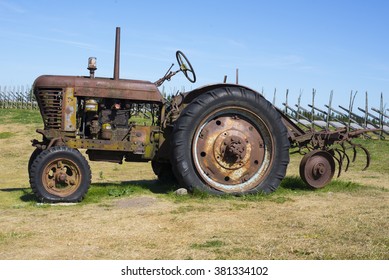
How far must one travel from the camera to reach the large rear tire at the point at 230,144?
835cm

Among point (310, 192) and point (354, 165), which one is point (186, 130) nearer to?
point (310, 192)

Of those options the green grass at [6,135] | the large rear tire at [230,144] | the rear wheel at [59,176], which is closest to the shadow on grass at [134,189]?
the rear wheel at [59,176]

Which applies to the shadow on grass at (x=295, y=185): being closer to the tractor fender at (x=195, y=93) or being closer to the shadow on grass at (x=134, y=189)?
the shadow on grass at (x=134, y=189)

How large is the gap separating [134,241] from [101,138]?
11.4 feet

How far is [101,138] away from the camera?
8.62m

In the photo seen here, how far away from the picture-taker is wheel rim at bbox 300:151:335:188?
30.3 ft

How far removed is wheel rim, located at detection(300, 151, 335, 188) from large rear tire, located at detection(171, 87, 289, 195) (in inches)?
25.2

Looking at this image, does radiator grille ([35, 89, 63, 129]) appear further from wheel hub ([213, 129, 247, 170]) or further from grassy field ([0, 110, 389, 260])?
wheel hub ([213, 129, 247, 170])

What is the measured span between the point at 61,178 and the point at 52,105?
134cm

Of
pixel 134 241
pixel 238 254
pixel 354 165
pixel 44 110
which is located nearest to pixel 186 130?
pixel 44 110

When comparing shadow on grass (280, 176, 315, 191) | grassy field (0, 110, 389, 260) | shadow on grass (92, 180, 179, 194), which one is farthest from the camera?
shadow on grass (280, 176, 315, 191)

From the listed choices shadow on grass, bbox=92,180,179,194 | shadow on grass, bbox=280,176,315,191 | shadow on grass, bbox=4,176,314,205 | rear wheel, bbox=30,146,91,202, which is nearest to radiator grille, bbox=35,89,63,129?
rear wheel, bbox=30,146,91,202

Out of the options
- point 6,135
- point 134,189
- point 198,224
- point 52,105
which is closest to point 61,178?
point 52,105
